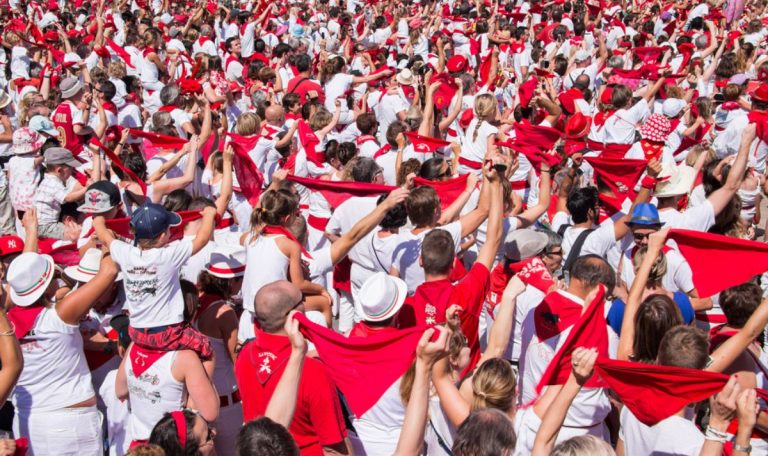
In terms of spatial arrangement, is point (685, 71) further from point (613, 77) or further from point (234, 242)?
point (234, 242)

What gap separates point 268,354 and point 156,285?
2.94ft

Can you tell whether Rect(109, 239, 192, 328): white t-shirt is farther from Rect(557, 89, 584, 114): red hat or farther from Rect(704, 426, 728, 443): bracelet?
Rect(557, 89, 584, 114): red hat

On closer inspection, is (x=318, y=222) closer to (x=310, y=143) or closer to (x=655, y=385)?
(x=310, y=143)

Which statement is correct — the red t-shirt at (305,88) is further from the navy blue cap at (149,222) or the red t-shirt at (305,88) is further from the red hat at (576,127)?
the navy blue cap at (149,222)

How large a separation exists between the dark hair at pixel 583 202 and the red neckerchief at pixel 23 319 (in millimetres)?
3950

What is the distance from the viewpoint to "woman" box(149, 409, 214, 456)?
3543 mm

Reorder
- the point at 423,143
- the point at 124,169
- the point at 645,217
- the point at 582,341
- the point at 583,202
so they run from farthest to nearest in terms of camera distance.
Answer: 1. the point at 423,143
2. the point at 124,169
3. the point at 583,202
4. the point at 645,217
5. the point at 582,341

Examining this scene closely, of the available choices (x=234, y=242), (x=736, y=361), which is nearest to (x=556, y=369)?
(x=736, y=361)

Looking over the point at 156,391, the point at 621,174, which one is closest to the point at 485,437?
the point at 156,391

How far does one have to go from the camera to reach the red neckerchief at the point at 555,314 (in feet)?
15.1

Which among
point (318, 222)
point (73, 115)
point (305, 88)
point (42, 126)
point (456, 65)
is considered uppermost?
point (42, 126)

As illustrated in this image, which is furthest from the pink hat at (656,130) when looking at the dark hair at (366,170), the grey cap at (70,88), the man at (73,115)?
the grey cap at (70,88)

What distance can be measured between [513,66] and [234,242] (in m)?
10.0

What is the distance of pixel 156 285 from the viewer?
14.7 feet
